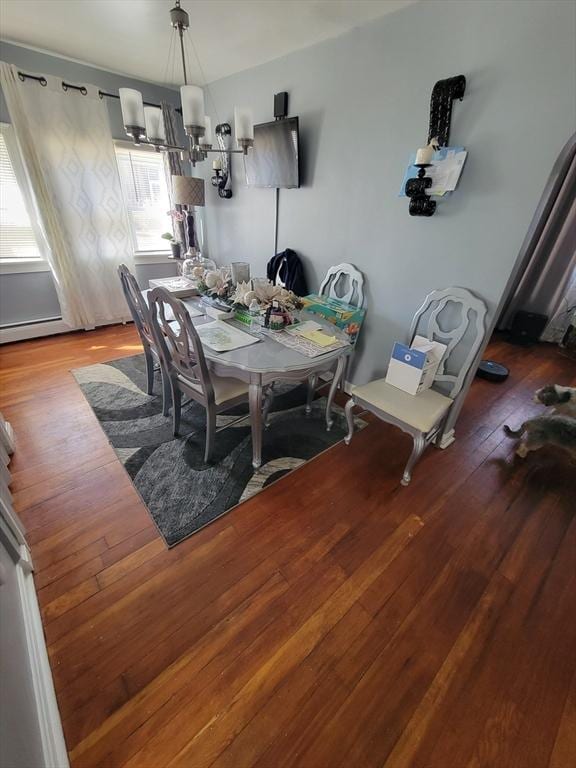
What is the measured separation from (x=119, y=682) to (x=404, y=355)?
1.92 m

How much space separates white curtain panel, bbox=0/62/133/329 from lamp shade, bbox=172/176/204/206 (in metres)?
0.98

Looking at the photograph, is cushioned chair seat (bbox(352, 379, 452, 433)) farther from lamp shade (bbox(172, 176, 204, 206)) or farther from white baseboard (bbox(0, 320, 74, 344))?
white baseboard (bbox(0, 320, 74, 344))

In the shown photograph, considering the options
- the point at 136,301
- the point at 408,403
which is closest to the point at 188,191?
the point at 136,301

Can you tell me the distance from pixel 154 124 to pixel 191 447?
188 cm

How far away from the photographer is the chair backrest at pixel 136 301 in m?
1.86

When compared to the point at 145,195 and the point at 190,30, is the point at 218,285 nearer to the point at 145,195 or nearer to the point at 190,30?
the point at 190,30

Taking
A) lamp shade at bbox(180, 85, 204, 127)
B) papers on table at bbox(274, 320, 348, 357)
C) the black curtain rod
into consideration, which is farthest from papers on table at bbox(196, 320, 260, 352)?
the black curtain rod

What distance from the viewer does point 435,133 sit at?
5.32 feet

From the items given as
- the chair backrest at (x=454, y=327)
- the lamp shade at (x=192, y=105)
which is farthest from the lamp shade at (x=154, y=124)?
the chair backrest at (x=454, y=327)

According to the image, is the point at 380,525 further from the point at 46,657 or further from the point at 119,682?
the point at 46,657

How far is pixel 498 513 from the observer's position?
171 cm

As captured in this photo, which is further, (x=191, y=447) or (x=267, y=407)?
(x=267, y=407)

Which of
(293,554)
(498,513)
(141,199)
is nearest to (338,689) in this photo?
(293,554)

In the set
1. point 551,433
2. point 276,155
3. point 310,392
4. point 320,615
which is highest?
point 276,155
